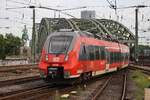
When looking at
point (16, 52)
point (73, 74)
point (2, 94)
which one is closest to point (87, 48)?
point (73, 74)

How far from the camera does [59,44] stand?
61.0 ft

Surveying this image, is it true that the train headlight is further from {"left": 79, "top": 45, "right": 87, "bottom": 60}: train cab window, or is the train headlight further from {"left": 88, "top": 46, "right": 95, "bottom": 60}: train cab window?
{"left": 88, "top": 46, "right": 95, "bottom": 60}: train cab window

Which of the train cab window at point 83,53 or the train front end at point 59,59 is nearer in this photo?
the train front end at point 59,59

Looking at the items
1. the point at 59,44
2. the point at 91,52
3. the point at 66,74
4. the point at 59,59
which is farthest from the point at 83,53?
the point at 66,74

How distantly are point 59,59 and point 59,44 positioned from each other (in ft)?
3.17

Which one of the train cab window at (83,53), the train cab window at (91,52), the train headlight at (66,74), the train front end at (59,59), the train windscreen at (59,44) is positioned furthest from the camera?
the train cab window at (91,52)

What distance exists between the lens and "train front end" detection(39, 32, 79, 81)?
58.4 feet

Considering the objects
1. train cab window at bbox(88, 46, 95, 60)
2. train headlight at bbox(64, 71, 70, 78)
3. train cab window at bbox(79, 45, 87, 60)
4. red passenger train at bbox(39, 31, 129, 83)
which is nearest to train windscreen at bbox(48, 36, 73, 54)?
red passenger train at bbox(39, 31, 129, 83)

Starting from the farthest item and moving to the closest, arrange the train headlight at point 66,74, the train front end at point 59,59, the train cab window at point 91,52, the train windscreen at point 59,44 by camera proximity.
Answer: the train cab window at point 91,52 → the train windscreen at point 59,44 → the train front end at point 59,59 → the train headlight at point 66,74

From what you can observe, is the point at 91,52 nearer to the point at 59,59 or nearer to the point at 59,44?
the point at 59,44

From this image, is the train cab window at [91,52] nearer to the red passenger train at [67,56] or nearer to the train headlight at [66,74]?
the red passenger train at [67,56]

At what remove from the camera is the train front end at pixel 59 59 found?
1781 cm

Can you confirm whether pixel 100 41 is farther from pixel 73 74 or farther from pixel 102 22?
pixel 102 22

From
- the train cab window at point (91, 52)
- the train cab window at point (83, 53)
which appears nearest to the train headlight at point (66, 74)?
the train cab window at point (83, 53)
